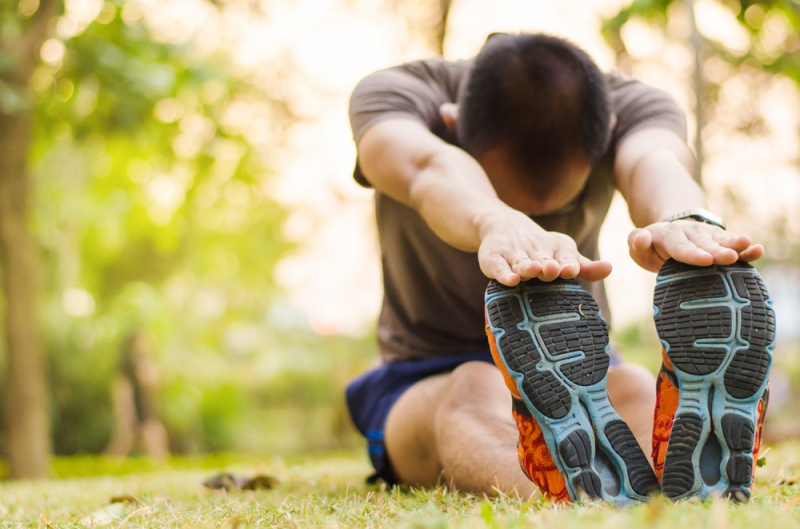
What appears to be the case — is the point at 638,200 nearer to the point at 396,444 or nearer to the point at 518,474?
the point at 518,474

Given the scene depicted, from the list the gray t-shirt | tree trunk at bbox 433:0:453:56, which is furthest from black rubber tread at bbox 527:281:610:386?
tree trunk at bbox 433:0:453:56

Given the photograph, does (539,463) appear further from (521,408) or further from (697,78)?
(697,78)

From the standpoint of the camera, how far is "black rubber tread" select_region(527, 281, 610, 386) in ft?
3.77

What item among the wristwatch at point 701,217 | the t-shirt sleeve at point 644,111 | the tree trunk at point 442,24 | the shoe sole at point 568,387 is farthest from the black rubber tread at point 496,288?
the tree trunk at point 442,24

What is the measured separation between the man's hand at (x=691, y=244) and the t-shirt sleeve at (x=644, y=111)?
62cm

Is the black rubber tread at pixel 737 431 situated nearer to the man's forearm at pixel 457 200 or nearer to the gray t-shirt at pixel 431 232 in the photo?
the man's forearm at pixel 457 200

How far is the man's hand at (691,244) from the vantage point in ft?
3.75

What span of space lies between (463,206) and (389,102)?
1.54 feet

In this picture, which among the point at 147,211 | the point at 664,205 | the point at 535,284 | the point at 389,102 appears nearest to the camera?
the point at 535,284

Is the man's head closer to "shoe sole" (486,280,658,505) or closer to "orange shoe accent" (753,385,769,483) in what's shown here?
"shoe sole" (486,280,658,505)

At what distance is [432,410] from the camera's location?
1721 millimetres

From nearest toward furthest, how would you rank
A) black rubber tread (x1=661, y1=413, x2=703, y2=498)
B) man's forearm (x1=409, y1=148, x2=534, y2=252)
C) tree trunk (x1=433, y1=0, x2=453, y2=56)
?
black rubber tread (x1=661, y1=413, x2=703, y2=498) → man's forearm (x1=409, y1=148, x2=534, y2=252) → tree trunk (x1=433, y1=0, x2=453, y2=56)

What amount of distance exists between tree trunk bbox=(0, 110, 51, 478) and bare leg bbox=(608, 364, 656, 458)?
3490 mm

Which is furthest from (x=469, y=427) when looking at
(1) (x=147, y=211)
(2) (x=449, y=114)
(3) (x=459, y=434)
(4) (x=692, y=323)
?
(1) (x=147, y=211)
